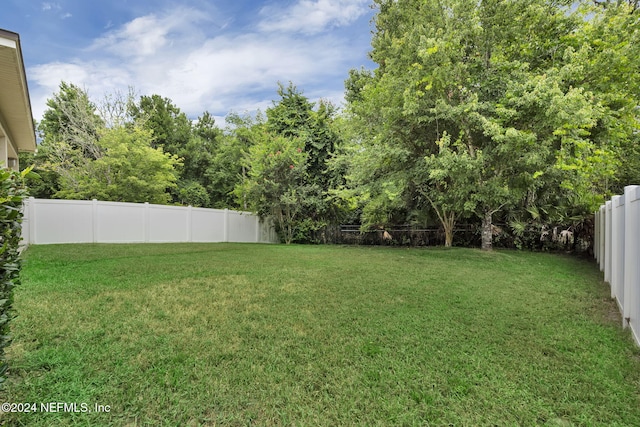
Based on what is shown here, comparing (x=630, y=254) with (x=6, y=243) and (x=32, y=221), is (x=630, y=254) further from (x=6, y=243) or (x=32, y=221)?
(x=32, y=221)

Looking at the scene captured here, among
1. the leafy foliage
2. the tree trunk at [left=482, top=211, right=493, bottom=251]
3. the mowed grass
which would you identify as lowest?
the mowed grass

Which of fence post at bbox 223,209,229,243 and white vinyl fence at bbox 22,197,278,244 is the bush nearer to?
white vinyl fence at bbox 22,197,278,244

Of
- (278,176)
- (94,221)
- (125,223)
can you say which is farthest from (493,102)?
(94,221)

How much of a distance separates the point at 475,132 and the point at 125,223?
1123cm

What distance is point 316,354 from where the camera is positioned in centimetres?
262

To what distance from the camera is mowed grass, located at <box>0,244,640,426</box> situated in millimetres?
1906

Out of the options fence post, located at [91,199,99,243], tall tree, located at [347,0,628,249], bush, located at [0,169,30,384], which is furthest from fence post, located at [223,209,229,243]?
bush, located at [0,169,30,384]

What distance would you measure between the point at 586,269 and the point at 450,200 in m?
3.66

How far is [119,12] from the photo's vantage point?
963 cm

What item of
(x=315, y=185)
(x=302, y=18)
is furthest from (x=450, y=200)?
(x=302, y=18)

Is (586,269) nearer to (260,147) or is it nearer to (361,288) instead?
(361,288)

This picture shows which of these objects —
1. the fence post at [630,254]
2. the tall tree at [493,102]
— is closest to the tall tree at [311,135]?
the tall tree at [493,102]

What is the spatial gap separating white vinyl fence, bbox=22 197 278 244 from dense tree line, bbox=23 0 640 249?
171 cm

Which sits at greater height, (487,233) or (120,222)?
(120,222)
